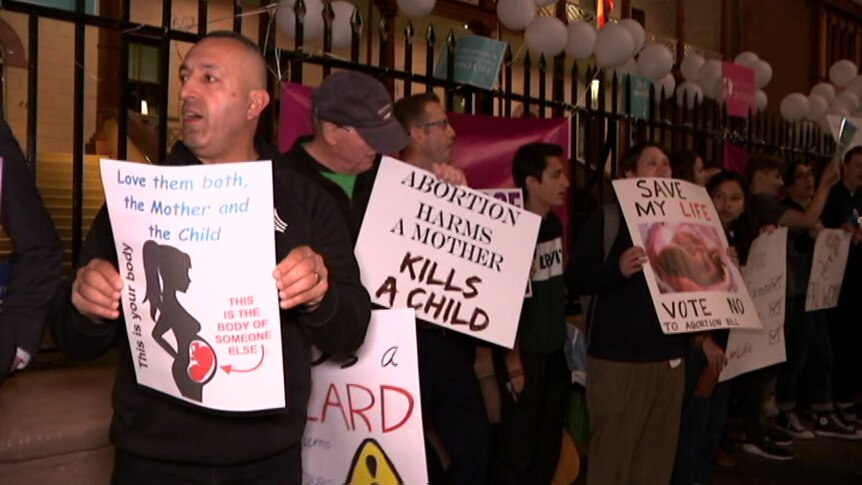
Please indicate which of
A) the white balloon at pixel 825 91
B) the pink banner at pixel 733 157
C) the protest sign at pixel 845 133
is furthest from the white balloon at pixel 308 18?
the white balloon at pixel 825 91

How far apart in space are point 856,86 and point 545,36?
580 centimetres

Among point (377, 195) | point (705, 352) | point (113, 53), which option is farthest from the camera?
point (113, 53)

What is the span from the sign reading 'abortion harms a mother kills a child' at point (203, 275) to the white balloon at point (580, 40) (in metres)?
5.03

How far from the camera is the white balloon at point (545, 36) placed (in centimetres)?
621

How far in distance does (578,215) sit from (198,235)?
4597 mm

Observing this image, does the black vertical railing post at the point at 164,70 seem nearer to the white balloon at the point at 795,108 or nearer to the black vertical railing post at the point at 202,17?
the black vertical railing post at the point at 202,17

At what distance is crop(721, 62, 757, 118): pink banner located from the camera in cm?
736

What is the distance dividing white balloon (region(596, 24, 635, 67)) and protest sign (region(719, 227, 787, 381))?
2.08 metres

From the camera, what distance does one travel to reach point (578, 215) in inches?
244

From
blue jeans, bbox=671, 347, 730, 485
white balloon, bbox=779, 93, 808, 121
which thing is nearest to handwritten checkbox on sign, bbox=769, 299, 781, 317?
blue jeans, bbox=671, 347, 730, 485

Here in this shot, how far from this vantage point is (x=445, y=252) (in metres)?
3.36

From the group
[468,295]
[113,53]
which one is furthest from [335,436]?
[113,53]

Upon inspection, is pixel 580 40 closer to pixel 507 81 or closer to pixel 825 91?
pixel 507 81

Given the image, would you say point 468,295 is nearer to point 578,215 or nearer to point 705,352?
point 705,352
